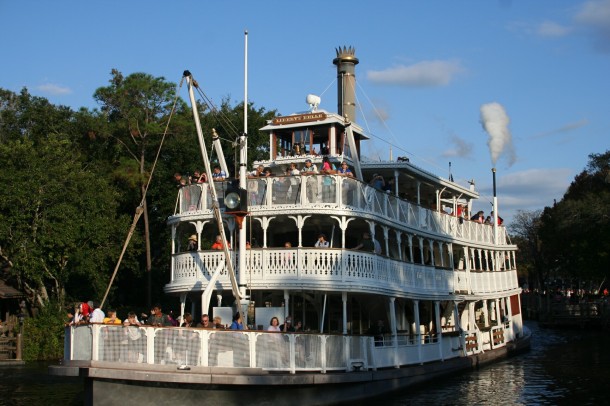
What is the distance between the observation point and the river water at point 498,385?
2298cm

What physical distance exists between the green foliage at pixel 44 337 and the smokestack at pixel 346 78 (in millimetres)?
17618

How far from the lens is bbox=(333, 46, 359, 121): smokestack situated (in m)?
32.3

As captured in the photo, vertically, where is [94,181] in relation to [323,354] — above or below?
above

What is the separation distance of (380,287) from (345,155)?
5814mm

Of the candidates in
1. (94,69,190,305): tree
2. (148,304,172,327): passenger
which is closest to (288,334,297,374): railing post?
(148,304,172,327): passenger

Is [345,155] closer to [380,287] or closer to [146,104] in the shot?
[380,287]

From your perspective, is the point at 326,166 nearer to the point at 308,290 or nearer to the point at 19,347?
the point at 308,290

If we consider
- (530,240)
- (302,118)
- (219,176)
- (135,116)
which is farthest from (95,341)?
(530,240)

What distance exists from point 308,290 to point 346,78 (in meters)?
13.6

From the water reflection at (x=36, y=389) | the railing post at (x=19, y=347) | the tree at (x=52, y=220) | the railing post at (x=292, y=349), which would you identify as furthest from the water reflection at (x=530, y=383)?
the tree at (x=52, y=220)

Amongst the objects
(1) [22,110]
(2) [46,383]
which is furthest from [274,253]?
(1) [22,110]

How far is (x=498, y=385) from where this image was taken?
26.2 meters

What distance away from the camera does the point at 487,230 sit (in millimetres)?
34875

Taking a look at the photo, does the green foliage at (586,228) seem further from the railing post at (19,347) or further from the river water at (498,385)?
the railing post at (19,347)
